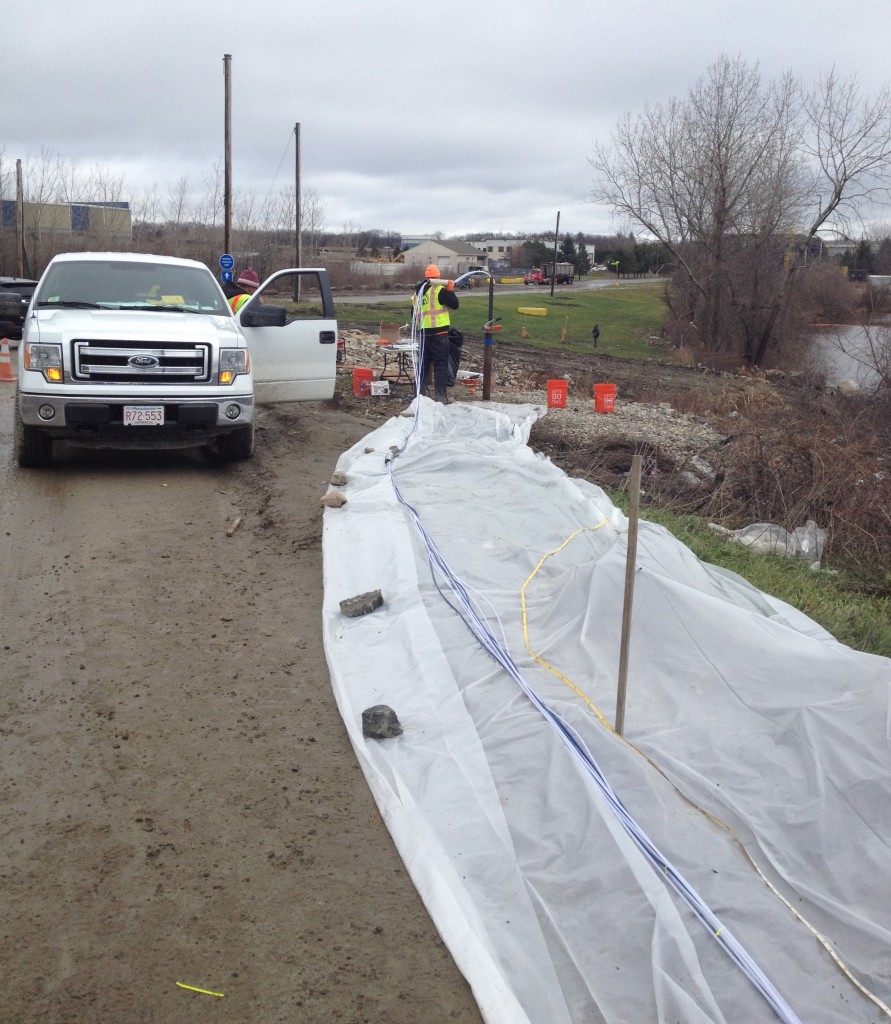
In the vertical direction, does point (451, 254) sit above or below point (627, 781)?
above

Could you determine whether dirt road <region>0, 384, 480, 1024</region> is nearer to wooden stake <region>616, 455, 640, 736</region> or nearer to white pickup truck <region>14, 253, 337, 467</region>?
wooden stake <region>616, 455, 640, 736</region>

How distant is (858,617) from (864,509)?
119 inches

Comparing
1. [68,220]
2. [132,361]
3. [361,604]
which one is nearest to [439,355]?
[132,361]

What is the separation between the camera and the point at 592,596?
16.1 ft

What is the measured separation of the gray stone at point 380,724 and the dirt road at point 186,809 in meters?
0.17

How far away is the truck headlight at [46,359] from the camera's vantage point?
775 cm

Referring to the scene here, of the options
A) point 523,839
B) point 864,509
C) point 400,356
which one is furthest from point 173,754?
point 400,356

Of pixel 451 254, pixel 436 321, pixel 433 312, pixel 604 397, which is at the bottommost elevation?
pixel 604 397

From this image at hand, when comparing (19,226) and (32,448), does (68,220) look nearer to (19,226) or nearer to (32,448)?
(19,226)

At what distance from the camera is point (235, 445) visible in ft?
29.4

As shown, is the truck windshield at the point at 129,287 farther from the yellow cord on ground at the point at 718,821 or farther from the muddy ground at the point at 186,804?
the yellow cord on ground at the point at 718,821

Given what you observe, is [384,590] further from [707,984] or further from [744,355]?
[744,355]

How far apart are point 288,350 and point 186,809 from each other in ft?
23.6

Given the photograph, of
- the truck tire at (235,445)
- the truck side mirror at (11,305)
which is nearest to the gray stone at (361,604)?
the truck tire at (235,445)
